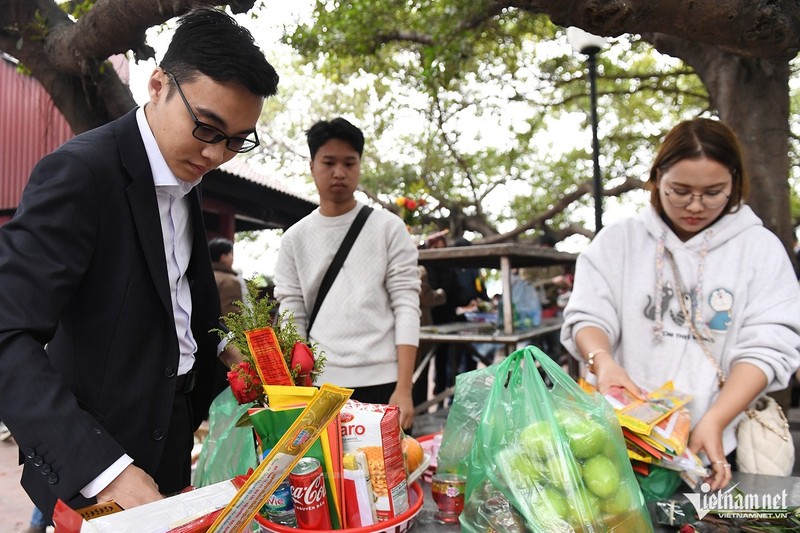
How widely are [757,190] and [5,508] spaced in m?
5.42

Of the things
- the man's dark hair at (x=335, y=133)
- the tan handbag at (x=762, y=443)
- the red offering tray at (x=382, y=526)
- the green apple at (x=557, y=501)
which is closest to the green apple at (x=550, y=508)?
A: the green apple at (x=557, y=501)

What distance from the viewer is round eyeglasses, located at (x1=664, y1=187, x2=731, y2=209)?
1709mm

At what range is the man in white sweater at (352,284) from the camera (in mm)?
2352

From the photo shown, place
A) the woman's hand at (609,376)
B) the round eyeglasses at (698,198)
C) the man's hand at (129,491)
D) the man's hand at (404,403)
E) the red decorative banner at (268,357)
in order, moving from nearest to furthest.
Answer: the man's hand at (129,491)
the red decorative banner at (268,357)
the woman's hand at (609,376)
the round eyeglasses at (698,198)
the man's hand at (404,403)

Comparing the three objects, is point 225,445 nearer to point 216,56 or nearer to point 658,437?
point 216,56

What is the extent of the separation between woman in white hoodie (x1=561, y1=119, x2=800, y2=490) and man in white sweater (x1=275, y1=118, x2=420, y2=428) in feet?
2.57

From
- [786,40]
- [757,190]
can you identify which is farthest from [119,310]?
[757,190]

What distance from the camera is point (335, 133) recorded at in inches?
96.3

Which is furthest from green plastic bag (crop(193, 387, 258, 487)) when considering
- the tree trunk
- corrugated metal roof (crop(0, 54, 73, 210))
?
corrugated metal roof (crop(0, 54, 73, 210))

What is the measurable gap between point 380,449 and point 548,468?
34 centimetres

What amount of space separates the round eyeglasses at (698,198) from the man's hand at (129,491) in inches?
64.8

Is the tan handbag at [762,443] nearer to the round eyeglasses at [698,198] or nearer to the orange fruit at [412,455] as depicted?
the round eyeglasses at [698,198]

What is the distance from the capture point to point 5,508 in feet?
12.9

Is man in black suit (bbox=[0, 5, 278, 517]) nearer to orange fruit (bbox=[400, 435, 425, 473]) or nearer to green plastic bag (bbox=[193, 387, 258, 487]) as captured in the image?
green plastic bag (bbox=[193, 387, 258, 487])
